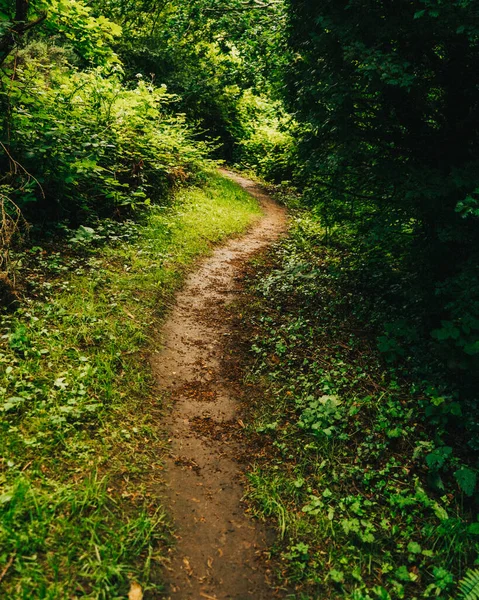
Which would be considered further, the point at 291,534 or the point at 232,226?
the point at 232,226

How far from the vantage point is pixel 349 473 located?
3598mm

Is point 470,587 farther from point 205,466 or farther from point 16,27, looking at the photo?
point 16,27

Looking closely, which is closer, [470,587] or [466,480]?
[470,587]

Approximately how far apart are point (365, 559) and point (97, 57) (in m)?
8.60

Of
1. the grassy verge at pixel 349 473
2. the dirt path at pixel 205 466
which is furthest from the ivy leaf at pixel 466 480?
the dirt path at pixel 205 466

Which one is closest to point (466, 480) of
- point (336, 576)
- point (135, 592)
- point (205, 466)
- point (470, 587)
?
point (470, 587)

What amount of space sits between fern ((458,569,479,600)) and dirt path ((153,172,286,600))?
53.1 inches

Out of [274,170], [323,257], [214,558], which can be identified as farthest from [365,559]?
[274,170]

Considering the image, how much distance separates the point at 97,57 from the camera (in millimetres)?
7141

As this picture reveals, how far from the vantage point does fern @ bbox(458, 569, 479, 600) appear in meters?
2.60

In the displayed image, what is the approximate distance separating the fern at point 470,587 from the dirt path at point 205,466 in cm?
135

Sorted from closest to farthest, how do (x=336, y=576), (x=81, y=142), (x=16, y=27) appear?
(x=336, y=576)
(x=16, y=27)
(x=81, y=142)

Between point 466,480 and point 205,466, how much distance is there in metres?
2.32

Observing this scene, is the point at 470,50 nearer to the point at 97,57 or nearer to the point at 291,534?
the point at 291,534
